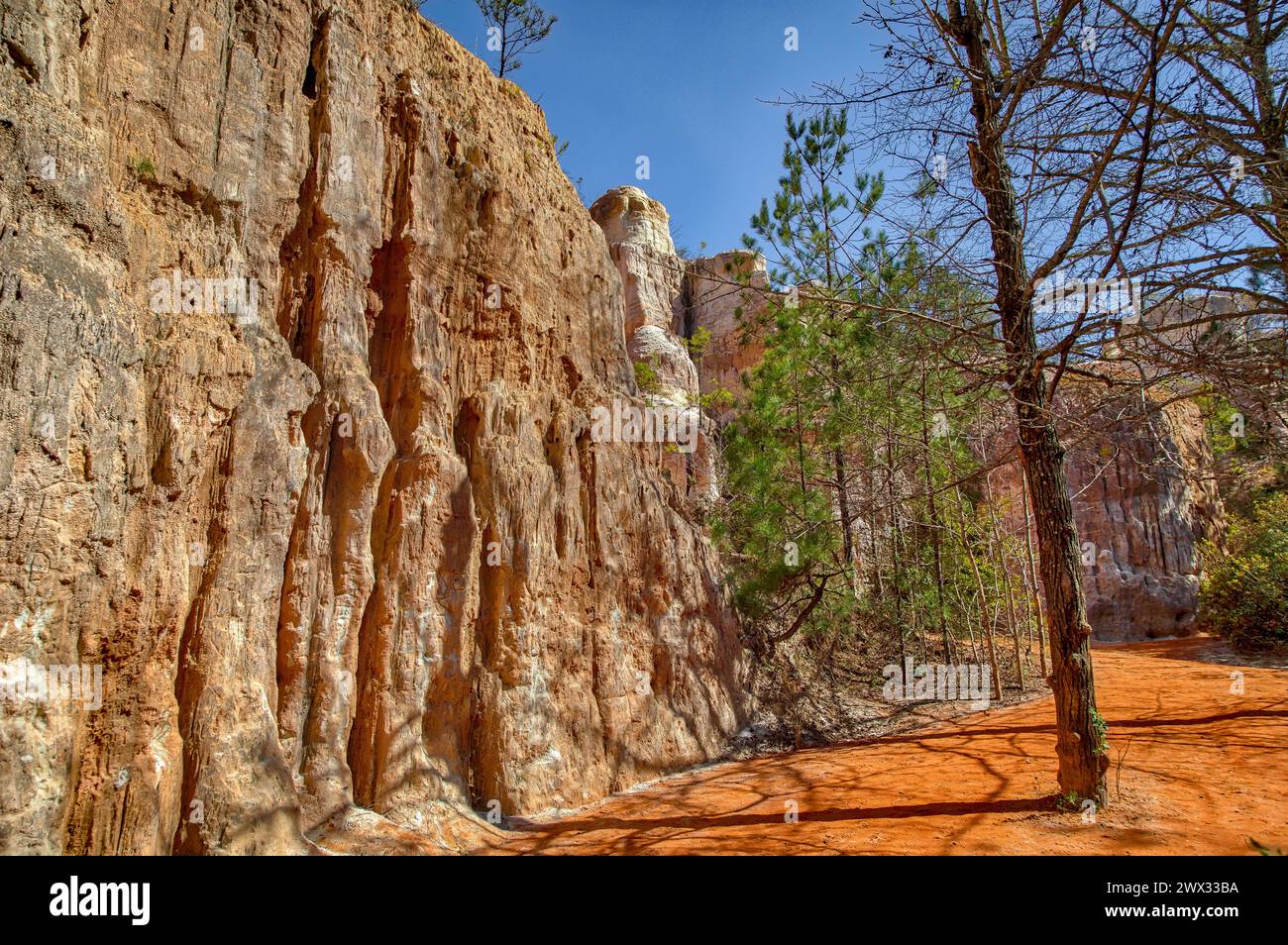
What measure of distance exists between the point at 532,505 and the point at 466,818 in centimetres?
331

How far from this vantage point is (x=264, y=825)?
466 centimetres

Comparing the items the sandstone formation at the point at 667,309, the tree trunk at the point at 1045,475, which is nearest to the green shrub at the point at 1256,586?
the tree trunk at the point at 1045,475

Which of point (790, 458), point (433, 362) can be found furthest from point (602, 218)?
point (433, 362)

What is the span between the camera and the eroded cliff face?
4.07 m

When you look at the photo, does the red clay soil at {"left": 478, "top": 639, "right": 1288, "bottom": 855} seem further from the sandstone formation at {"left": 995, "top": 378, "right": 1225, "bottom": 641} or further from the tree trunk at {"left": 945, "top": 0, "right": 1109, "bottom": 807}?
the sandstone formation at {"left": 995, "top": 378, "right": 1225, "bottom": 641}

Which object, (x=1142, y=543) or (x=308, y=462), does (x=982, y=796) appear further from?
(x=1142, y=543)

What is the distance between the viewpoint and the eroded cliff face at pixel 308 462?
4.07 m

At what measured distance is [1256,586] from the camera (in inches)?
555

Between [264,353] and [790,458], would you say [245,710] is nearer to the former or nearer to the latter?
[264,353]

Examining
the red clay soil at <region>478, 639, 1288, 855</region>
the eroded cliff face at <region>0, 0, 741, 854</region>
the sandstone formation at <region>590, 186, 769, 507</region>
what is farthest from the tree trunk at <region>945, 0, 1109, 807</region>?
the sandstone formation at <region>590, 186, 769, 507</region>

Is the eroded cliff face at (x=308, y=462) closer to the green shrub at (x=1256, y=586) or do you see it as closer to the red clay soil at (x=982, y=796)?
the red clay soil at (x=982, y=796)

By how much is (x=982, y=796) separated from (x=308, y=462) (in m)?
6.95

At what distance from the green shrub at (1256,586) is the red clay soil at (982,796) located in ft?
15.4

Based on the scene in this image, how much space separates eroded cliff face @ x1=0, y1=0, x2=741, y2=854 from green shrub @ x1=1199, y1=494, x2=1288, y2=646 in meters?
11.8
